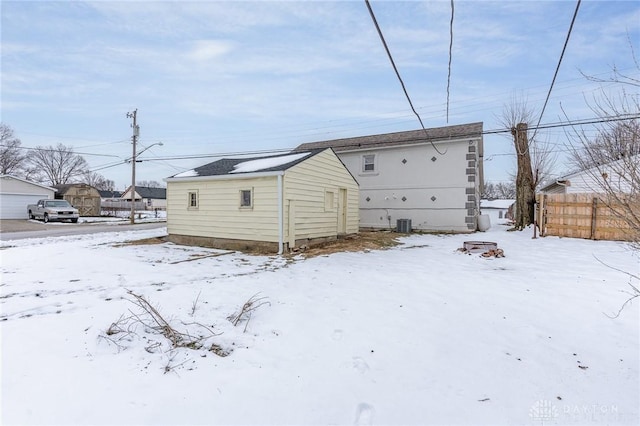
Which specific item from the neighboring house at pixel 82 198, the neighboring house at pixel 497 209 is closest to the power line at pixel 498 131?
the neighboring house at pixel 82 198

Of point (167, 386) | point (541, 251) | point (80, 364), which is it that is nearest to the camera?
point (167, 386)

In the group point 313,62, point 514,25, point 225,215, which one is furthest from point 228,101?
point 514,25

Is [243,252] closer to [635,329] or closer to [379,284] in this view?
[379,284]

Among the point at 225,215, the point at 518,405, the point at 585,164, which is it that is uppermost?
the point at 585,164

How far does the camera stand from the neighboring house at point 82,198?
33188 millimetres

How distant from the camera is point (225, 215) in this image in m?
10.6

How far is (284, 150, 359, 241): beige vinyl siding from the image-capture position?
32.1 feet

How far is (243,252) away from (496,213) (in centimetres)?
4177

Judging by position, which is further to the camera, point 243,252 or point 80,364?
point 243,252

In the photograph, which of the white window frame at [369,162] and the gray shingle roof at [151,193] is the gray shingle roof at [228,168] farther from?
the gray shingle roof at [151,193]

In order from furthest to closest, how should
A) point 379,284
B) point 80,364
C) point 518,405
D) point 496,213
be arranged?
point 496,213 → point 379,284 → point 80,364 → point 518,405

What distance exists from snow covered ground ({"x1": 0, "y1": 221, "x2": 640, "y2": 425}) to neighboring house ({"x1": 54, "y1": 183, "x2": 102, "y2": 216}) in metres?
33.6

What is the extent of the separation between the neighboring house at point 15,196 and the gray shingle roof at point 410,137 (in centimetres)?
2641

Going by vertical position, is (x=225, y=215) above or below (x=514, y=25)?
below
